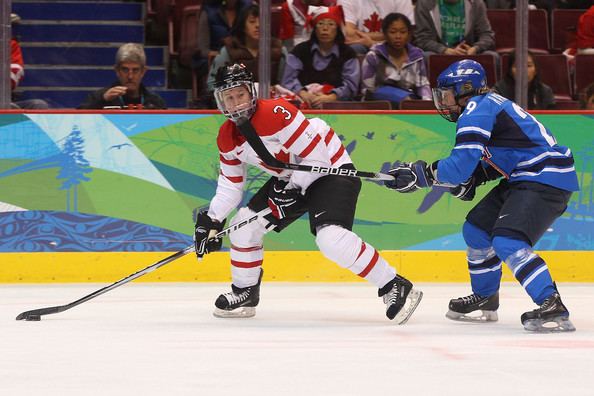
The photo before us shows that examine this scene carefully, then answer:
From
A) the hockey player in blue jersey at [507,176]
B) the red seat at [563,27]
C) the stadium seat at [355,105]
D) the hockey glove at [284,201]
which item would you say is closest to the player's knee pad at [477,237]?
the hockey player in blue jersey at [507,176]

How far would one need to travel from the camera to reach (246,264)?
16.1 ft

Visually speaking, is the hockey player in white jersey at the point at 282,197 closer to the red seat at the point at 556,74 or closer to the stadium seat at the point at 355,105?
the stadium seat at the point at 355,105

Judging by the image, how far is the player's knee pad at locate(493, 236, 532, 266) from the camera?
430 centimetres

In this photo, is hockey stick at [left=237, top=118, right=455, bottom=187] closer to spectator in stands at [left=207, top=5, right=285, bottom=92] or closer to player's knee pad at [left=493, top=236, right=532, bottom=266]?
player's knee pad at [left=493, top=236, right=532, bottom=266]

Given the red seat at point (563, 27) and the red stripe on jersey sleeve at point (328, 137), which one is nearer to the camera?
the red stripe on jersey sleeve at point (328, 137)

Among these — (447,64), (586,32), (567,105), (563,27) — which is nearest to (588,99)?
(567,105)

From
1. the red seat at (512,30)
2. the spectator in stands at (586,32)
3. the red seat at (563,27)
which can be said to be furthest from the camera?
the red seat at (563,27)

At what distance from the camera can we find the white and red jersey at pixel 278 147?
4.64 m

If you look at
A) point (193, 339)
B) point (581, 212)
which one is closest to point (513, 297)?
point (581, 212)

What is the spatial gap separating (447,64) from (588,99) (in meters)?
0.81

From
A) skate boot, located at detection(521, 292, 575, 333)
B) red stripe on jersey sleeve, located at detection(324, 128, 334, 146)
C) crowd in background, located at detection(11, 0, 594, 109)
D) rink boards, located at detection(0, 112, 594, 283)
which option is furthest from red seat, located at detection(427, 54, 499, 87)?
skate boot, located at detection(521, 292, 575, 333)

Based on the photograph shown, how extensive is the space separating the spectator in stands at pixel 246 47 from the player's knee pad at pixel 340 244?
2.08 meters

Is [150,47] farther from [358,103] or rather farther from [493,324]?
[493,324]

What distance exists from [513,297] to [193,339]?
1988 millimetres
